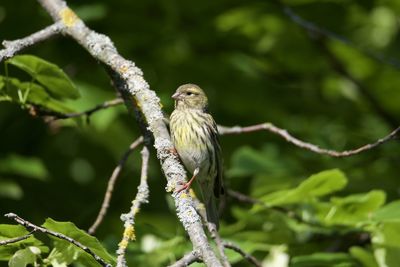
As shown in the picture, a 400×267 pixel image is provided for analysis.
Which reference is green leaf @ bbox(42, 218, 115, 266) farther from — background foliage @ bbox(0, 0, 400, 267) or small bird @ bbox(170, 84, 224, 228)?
background foliage @ bbox(0, 0, 400, 267)

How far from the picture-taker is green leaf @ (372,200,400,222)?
470cm

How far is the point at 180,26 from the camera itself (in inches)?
307

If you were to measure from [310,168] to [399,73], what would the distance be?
1719mm

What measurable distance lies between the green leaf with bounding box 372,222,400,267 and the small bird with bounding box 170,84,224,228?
1373mm

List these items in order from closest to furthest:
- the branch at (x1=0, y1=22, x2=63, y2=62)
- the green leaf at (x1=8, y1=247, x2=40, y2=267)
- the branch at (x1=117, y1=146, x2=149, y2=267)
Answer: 1. the branch at (x1=117, y1=146, x2=149, y2=267)
2. the green leaf at (x1=8, y1=247, x2=40, y2=267)
3. the branch at (x1=0, y1=22, x2=63, y2=62)

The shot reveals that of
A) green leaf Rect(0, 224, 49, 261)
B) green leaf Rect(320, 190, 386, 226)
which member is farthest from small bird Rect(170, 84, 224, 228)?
green leaf Rect(0, 224, 49, 261)

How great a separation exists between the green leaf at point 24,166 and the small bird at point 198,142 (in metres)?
1.55

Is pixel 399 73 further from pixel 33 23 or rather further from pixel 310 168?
pixel 33 23

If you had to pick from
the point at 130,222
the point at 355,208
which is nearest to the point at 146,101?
the point at 130,222

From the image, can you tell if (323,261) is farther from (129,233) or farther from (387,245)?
(129,233)

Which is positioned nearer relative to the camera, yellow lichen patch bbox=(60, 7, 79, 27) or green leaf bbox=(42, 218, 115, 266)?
green leaf bbox=(42, 218, 115, 266)

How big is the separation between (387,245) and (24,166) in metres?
3.69

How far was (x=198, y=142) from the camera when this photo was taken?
6.08 m

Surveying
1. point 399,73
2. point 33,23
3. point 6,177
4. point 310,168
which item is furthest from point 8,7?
point 399,73
